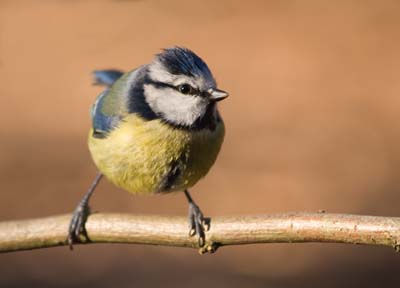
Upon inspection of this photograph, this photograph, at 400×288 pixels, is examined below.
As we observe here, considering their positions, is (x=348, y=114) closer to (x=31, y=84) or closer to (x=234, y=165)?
(x=234, y=165)

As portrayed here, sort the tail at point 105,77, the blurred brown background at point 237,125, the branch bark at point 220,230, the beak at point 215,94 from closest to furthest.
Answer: the branch bark at point 220,230
the beak at point 215,94
the tail at point 105,77
the blurred brown background at point 237,125

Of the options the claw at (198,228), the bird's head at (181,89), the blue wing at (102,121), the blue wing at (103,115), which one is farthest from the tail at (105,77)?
the claw at (198,228)

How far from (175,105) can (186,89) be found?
8 cm

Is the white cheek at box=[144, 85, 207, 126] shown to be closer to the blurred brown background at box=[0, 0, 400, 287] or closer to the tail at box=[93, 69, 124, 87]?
the tail at box=[93, 69, 124, 87]

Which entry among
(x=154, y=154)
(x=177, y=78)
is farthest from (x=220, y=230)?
(x=177, y=78)

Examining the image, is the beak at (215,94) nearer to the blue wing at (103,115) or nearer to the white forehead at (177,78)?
the white forehead at (177,78)

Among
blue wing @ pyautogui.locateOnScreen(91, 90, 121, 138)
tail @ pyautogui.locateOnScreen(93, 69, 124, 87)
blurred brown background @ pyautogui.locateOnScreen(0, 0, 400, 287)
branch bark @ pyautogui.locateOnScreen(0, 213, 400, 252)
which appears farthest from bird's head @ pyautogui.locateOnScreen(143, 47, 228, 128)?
blurred brown background @ pyautogui.locateOnScreen(0, 0, 400, 287)

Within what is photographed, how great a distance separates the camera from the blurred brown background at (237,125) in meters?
4.84

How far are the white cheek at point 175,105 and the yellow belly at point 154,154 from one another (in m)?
0.05

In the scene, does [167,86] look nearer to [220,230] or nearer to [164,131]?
[164,131]

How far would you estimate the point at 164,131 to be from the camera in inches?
118

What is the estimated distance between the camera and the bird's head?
112 inches

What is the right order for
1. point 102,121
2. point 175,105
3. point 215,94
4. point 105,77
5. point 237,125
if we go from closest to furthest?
point 215,94, point 175,105, point 102,121, point 105,77, point 237,125

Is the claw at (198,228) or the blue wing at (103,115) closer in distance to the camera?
the claw at (198,228)
